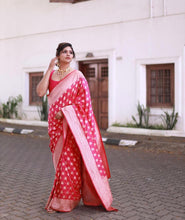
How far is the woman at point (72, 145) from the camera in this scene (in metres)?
4.01

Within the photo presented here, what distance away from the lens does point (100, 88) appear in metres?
13.3

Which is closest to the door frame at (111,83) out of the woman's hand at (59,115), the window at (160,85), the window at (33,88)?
the window at (160,85)

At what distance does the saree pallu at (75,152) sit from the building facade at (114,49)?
7.65 meters

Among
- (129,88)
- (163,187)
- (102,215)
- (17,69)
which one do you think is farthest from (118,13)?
(102,215)

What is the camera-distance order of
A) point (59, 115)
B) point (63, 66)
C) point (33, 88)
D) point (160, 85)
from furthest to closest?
point (33, 88), point (160, 85), point (63, 66), point (59, 115)

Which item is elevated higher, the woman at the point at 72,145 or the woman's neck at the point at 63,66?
the woman's neck at the point at 63,66

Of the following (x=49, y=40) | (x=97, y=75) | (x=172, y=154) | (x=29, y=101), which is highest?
(x=49, y=40)

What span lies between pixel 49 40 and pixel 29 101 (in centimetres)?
273

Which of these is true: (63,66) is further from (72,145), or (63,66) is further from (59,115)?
(72,145)

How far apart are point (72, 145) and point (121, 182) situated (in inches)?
69.5

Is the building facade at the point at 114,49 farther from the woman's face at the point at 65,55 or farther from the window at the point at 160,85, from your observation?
the woman's face at the point at 65,55

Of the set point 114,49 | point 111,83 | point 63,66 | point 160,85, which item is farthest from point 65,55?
point 114,49

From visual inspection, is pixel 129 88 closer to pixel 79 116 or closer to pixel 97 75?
pixel 97 75

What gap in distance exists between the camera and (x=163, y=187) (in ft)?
17.2
